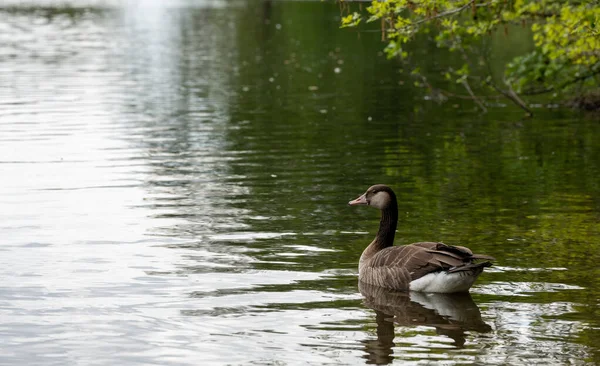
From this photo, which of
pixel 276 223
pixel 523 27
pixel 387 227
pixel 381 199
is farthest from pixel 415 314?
pixel 523 27

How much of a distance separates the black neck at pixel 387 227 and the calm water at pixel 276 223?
72 cm

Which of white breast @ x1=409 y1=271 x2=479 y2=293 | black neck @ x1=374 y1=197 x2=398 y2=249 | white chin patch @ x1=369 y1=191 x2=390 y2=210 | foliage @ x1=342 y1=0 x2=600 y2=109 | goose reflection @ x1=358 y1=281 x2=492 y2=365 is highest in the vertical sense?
foliage @ x1=342 y1=0 x2=600 y2=109

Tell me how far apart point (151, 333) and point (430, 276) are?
3506 millimetres

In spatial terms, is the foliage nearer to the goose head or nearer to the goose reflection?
the goose head

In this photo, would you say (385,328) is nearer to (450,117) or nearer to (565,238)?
(565,238)

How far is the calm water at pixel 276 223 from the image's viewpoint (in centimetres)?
1115

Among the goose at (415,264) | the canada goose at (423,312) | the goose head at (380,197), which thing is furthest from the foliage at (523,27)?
the canada goose at (423,312)

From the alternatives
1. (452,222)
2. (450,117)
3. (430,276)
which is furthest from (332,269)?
(450,117)

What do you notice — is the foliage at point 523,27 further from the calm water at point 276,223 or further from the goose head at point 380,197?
the goose head at point 380,197

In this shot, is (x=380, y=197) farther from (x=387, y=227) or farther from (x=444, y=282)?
(x=444, y=282)

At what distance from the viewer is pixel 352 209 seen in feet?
61.7

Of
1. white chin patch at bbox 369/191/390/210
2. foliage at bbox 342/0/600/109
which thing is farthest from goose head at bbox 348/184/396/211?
foliage at bbox 342/0/600/109

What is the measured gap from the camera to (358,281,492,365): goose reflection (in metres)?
10.9

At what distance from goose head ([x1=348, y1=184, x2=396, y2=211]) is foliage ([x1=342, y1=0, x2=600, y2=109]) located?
207 inches
